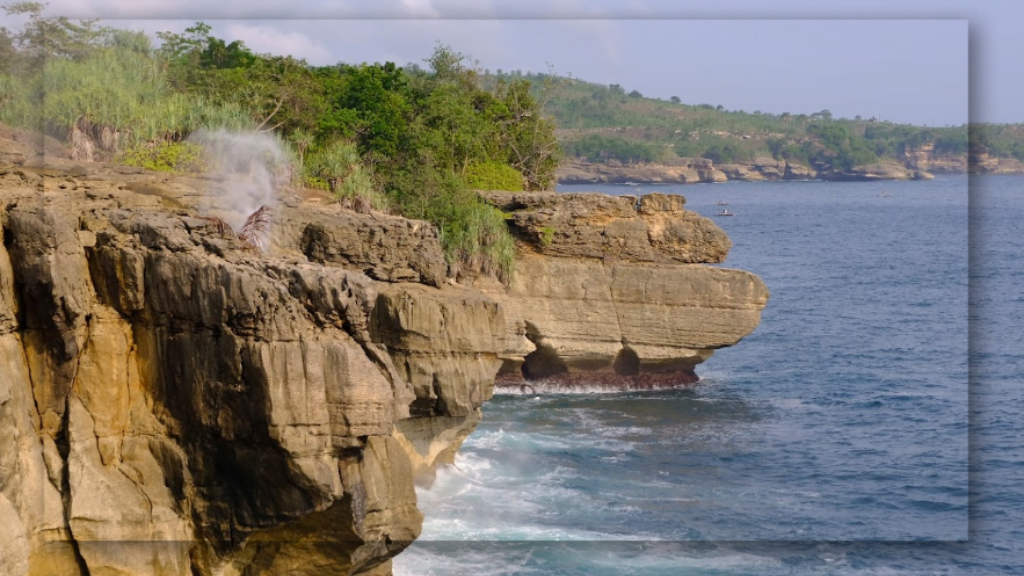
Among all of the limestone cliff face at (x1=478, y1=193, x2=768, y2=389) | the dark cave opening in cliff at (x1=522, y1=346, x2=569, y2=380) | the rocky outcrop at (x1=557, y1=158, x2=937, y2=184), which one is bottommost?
the dark cave opening in cliff at (x1=522, y1=346, x2=569, y2=380)

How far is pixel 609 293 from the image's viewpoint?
3975cm

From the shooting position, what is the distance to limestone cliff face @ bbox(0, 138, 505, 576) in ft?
55.2

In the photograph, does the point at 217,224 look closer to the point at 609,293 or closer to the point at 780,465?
the point at 780,465

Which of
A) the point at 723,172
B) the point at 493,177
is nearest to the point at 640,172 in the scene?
the point at 723,172

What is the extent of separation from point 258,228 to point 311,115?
14.9 meters

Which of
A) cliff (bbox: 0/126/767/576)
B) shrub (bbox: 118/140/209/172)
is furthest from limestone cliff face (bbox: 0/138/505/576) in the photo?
shrub (bbox: 118/140/209/172)

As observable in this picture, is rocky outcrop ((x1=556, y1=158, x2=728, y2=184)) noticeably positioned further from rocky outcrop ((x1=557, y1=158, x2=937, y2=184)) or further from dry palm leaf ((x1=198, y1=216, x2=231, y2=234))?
dry palm leaf ((x1=198, y1=216, x2=231, y2=234))

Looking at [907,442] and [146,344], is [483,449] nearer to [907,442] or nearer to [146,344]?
[907,442]

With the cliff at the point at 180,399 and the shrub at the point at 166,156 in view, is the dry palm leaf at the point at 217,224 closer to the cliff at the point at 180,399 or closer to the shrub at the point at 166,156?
the cliff at the point at 180,399

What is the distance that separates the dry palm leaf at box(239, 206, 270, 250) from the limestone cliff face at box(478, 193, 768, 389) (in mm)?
17377

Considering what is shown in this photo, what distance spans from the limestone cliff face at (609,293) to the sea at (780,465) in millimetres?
1217

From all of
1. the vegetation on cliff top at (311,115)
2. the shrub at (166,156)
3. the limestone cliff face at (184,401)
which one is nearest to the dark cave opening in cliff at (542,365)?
the vegetation on cliff top at (311,115)

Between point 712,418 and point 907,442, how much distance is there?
17.4ft

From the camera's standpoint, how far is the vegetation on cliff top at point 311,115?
25.3 meters
